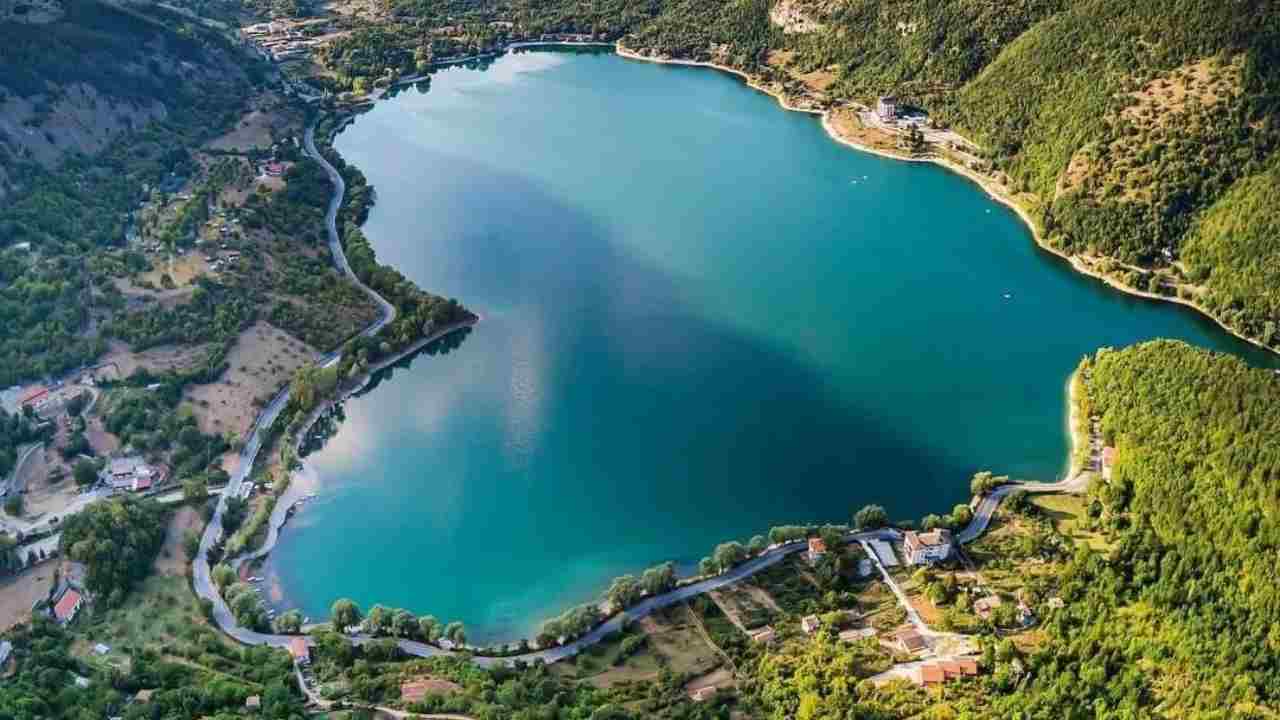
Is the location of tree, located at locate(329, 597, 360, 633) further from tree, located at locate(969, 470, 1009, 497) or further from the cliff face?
the cliff face

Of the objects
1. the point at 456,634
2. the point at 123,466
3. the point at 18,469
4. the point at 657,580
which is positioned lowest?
the point at 456,634

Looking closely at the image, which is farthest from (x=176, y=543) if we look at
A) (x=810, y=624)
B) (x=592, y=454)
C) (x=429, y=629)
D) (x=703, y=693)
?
(x=810, y=624)

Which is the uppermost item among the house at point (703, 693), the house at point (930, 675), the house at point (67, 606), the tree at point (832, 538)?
the tree at point (832, 538)

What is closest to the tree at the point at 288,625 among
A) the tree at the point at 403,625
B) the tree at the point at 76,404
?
the tree at the point at 403,625

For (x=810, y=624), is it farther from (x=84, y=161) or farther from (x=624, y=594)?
(x=84, y=161)

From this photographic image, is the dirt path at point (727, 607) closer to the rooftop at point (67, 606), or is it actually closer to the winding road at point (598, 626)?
the winding road at point (598, 626)

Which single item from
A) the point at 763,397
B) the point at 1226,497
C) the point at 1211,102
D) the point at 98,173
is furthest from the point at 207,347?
the point at 1211,102

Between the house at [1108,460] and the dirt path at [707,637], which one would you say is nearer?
the dirt path at [707,637]
